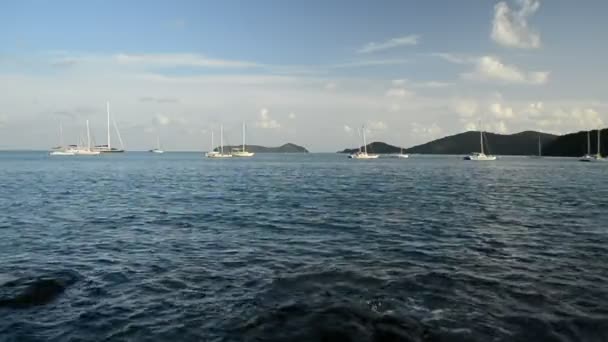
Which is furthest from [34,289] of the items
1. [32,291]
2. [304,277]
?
[304,277]

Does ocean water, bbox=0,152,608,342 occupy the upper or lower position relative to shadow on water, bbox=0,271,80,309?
lower

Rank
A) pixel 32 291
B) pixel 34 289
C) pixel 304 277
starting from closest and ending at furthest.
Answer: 1. pixel 32 291
2. pixel 34 289
3. pixel 304 277

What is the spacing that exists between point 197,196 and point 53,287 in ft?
132

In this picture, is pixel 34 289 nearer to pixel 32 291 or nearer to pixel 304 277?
pixel 32 291

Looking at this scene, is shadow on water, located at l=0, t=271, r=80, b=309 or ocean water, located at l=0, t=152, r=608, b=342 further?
shadow on water, located at l=0, t=271, r=80, b=309

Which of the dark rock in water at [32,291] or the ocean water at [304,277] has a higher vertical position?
the dark rock in water at [32,291]

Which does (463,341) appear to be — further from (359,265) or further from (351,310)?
(359,265)

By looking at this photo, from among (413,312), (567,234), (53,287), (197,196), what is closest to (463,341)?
(413,312)

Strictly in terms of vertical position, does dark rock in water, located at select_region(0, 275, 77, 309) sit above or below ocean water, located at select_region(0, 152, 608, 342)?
above

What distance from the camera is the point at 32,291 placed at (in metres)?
16.4

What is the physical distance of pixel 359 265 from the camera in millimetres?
20812

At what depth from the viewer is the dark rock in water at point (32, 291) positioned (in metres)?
15.3

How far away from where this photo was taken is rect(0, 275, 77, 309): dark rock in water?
15344mm

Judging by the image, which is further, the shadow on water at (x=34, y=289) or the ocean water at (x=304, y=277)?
the shadow on water at (x=34, y=289)
